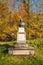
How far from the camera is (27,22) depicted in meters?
26.7

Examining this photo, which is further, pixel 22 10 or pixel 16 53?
pixel 22 10

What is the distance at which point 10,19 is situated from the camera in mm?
25906

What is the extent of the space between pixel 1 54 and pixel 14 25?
12168 mm

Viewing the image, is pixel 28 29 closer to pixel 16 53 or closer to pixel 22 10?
pixel 22 10

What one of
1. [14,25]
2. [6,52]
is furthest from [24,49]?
[14,25]

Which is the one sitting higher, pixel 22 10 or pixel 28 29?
pixel 22 10

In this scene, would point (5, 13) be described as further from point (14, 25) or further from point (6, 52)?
point (6, 52)

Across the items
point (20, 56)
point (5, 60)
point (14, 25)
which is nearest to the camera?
point (5, 60)

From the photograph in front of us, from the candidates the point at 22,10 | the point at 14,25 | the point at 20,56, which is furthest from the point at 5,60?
the point at 22,10

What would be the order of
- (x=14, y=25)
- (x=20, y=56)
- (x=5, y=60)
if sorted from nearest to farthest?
(x=5, y=60), (x=20, y=56), (x=14, y=25)

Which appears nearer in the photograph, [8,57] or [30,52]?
[8,57]

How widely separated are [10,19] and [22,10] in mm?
2255

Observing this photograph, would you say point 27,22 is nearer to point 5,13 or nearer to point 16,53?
point 5,13

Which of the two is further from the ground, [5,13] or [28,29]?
[5,13]
